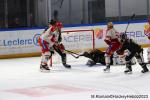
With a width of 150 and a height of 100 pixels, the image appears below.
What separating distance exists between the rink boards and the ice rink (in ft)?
7.45

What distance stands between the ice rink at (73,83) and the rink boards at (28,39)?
7.45ft

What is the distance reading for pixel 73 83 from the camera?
30.4 ft

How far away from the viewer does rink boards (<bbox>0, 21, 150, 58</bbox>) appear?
15.2m

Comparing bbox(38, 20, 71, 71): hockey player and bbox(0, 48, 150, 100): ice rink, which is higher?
bbox(38, 20, 71, 71): hockey player

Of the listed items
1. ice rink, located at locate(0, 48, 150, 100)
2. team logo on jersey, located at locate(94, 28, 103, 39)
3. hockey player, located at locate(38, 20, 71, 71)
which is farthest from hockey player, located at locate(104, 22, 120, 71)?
team logo on jersey, located at locate(94, 28, 103, 39)

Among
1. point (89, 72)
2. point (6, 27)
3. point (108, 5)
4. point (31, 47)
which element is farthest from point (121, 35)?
point (108, 5)

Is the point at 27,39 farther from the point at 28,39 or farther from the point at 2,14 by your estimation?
the point at 2,14

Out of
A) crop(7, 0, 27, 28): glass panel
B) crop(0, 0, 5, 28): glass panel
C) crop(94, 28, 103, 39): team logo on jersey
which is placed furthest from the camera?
crop(7, 0, 27, 28): glass panel

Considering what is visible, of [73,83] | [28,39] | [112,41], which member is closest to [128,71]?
[112,41]

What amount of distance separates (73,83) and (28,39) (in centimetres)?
639

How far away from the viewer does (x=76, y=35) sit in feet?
45.8

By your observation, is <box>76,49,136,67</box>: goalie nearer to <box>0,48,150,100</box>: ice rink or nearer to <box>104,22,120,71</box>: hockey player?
<box>0,48,150,100</box>: ice rink

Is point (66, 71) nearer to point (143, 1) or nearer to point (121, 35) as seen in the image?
point (121, 35)

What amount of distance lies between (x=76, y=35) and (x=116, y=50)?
3364 mm
